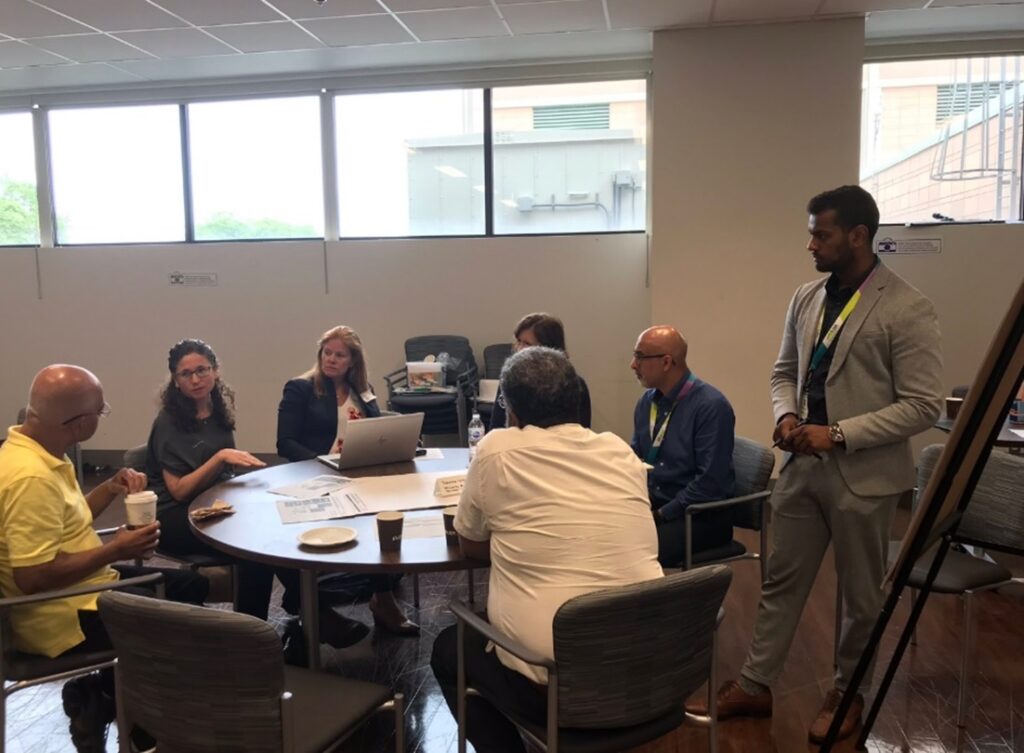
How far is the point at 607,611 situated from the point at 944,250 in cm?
484

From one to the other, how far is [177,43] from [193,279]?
1.95m

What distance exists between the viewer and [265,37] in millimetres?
4910

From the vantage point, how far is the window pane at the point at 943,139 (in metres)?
5.30

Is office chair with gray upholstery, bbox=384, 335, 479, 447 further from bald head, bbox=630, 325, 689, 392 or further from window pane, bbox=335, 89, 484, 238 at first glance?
bald head, bbox=630, 325, 689, 392

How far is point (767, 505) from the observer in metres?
2.84

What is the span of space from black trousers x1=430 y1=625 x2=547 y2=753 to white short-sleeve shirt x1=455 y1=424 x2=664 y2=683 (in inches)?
1.7

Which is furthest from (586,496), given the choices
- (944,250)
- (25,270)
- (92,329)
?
(25,270)

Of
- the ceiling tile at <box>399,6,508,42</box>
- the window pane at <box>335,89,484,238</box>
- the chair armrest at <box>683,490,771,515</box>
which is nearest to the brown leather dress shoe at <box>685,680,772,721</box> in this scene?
the chair armrest at <box>683,490,771,515</box>

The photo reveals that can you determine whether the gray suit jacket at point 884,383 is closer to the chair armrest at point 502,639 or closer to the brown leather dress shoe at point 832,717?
the brown leather dress shoe at point 832,717

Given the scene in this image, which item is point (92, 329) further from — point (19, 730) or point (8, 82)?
point (19, 730)

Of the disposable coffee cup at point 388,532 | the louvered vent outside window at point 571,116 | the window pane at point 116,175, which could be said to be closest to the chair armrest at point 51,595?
the disposable coffee cup at point 388,532

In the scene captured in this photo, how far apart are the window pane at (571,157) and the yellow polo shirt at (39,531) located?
439cm

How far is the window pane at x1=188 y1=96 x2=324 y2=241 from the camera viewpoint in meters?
6.23

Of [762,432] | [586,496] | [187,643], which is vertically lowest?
[762,432]
